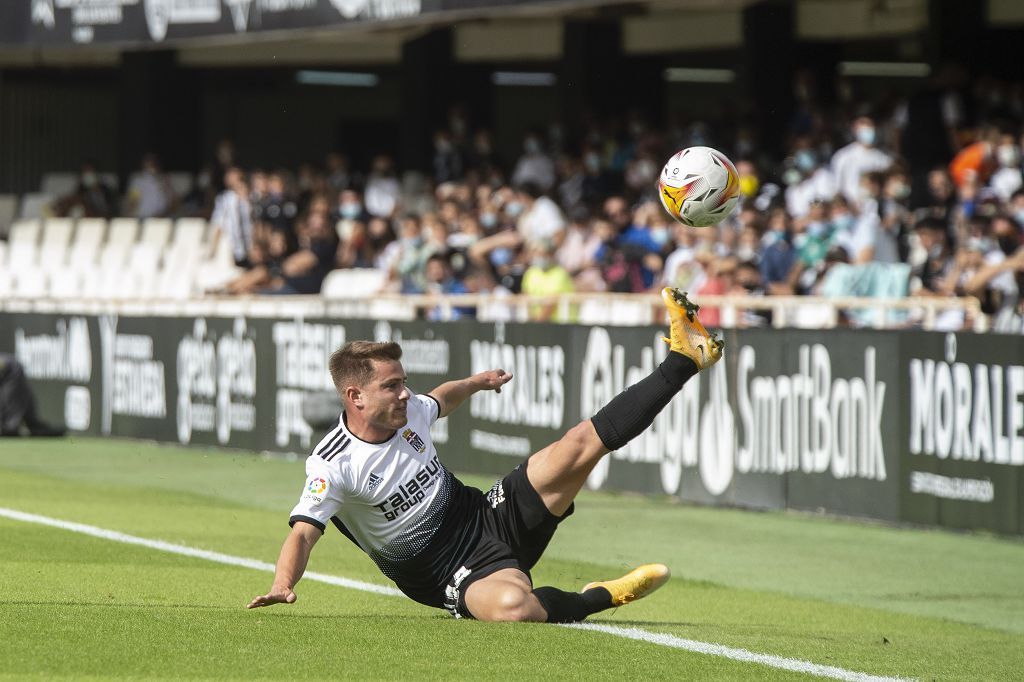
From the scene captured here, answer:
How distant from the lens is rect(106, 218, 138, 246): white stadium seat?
1161 inches

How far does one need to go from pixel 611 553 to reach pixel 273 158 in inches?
1173

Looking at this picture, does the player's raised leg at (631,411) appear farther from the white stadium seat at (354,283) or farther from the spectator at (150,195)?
the spectator at (150,195)

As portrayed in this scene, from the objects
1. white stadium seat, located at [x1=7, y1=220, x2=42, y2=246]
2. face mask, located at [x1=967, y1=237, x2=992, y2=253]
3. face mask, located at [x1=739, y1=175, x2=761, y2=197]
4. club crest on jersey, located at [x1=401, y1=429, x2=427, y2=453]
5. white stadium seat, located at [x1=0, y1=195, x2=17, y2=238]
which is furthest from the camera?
white stadium seat, located at [x1=0, y1=195, x2=17, y2=238]

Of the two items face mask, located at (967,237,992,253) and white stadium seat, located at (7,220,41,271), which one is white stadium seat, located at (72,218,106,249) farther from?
face mask, located at (967,237,992,253)

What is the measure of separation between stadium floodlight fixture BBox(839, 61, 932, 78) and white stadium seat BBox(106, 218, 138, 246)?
42.5ft

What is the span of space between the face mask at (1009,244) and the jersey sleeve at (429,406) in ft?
31.1

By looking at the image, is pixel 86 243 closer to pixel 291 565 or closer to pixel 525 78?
pixel 525 78

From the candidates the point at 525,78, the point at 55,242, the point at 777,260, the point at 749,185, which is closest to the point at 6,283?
the point at 55,242

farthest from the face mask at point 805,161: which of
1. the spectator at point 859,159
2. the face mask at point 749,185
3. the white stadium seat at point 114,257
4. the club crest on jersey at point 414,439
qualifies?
the club crest on jersey at point 414,439

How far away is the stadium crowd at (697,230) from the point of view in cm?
1795

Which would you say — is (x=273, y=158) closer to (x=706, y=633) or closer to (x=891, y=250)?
(x=891, y=250)

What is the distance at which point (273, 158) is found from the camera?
41.3 metres

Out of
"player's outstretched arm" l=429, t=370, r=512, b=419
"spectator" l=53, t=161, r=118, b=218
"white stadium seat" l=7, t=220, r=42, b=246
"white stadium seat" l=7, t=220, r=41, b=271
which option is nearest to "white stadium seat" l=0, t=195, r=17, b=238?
"spectator" l=53, t=161, r=118, b=218

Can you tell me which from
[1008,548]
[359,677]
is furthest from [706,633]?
[1008,548]
